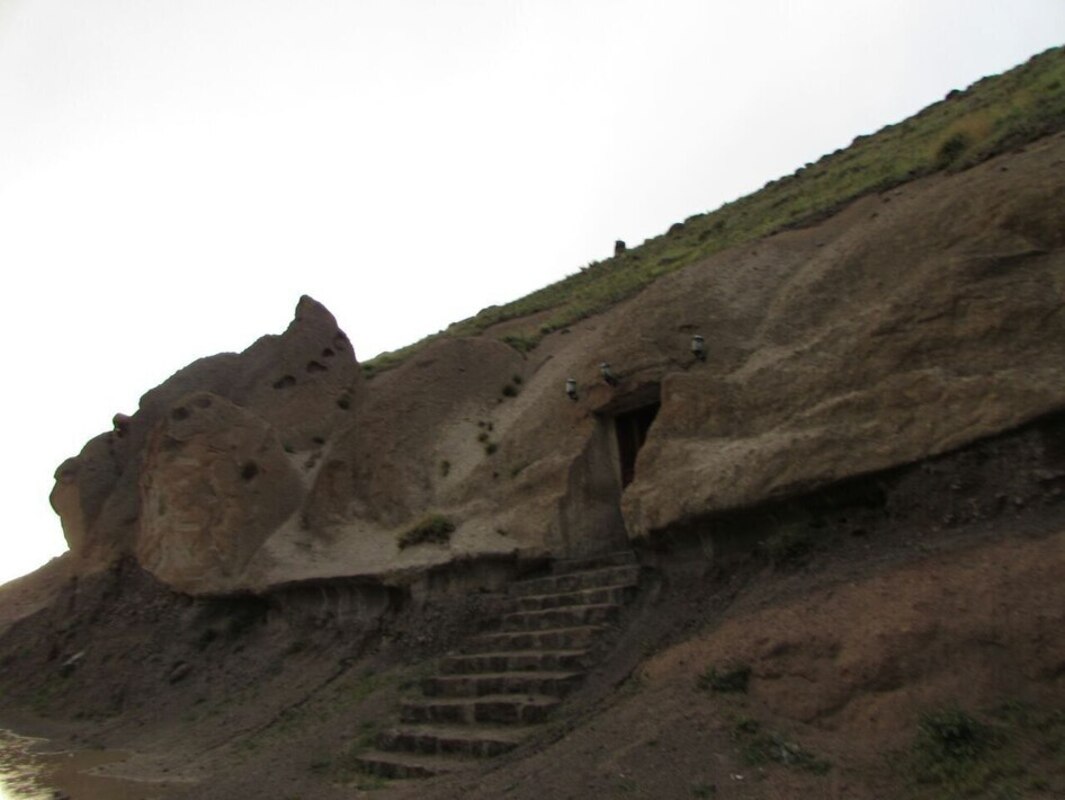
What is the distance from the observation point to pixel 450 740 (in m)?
9.24

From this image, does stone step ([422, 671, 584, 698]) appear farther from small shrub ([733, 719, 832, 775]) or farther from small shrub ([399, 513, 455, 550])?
small shrub ([399, 513, 455, 550])

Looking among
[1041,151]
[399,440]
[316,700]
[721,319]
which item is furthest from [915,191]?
[316,700]

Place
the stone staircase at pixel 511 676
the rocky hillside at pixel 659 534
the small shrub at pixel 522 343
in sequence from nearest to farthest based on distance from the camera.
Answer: the rocky hillside at pixel 659 534, the stone staircase at pixel 511 676, the small shrub at pixel 522 343

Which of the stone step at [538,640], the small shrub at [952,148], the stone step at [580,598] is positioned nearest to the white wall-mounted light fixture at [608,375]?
the stone step at [580,598]

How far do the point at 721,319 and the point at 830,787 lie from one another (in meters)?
8.28

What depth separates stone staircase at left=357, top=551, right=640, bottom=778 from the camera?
9.19 meters

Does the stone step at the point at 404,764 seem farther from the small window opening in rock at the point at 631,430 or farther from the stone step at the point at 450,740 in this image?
A: the small window opening in rock at the point at 631,430

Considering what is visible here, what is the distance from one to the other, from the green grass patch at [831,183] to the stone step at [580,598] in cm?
845

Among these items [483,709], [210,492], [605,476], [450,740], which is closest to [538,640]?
[483,709]

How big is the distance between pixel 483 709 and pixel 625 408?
18.3 feet

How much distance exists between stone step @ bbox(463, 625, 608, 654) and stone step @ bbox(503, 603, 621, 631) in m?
0.12

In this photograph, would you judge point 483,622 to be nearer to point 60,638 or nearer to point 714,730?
point 714,730

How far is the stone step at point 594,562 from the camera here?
11648 mm

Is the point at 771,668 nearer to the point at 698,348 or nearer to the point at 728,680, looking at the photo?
the point at 728,680
